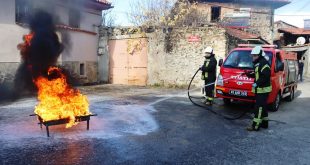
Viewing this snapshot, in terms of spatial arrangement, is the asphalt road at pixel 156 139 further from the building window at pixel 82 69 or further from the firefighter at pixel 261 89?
the building window at pixel 82 69

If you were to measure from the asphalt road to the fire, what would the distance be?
39cm

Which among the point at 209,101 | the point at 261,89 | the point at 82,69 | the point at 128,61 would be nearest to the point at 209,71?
the point at 209,101

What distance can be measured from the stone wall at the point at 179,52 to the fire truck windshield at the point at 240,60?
4.88 meters

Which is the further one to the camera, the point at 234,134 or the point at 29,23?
the point at 29,23

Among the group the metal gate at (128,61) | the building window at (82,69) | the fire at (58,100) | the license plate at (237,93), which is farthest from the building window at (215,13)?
the fire at (58,100)

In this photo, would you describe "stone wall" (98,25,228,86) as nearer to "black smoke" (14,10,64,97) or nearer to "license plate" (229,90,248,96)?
"license plate" (229,90,248,96)

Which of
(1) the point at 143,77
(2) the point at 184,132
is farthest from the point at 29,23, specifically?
(1) the point at 143,77

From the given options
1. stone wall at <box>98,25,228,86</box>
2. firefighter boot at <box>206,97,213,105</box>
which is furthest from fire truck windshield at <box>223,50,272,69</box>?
stone wall at <box>98,25,228,86</box>

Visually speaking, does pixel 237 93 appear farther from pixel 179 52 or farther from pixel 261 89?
pixel 179 52

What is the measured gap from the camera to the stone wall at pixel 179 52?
15172 mm

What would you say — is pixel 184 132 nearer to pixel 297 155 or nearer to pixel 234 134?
pixel 234 134

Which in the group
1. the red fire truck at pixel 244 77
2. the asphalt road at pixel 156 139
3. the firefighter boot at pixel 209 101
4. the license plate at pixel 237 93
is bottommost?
the asphalt road at pixel 156 139

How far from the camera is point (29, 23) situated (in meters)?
7.22

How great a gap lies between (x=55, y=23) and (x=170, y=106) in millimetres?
4601
